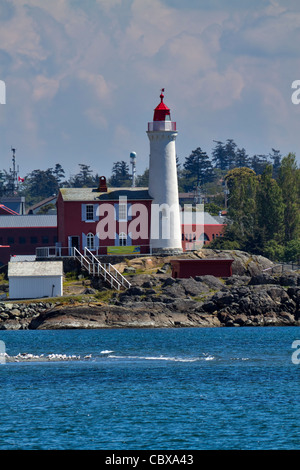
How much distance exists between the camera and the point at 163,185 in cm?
7119

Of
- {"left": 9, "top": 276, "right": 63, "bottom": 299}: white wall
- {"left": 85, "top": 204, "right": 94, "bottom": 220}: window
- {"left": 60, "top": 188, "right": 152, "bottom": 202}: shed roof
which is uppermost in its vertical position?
{"left": 60, "top": 188, "right": 152, "bottom": 202}: shed roof

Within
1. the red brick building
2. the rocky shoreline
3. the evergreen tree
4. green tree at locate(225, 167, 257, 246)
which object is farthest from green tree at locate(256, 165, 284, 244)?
the evergreen tree

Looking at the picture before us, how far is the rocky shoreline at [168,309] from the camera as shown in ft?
193

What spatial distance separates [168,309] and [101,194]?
14.9 metres

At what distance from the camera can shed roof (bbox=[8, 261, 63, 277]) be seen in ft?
208

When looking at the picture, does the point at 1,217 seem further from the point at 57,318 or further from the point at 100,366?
the point at 100,366

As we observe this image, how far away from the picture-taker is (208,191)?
176875 millimetres

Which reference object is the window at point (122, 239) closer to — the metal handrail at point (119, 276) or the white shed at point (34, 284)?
the metal handrail at point (119, 276)

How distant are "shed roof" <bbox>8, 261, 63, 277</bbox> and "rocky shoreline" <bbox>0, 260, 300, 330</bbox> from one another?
2759 mm

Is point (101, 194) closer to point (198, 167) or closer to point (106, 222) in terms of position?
point (106, 222)

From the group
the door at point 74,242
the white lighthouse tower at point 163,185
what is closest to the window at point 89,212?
the door at point 74,242

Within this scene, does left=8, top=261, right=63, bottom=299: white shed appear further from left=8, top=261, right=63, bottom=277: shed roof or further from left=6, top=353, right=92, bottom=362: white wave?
left=6, top=353, right=92, bottom=362: white wave

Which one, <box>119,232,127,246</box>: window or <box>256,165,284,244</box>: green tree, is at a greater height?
<box>256,165,284,244</box>: green tree

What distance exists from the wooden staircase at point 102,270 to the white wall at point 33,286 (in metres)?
3.44
